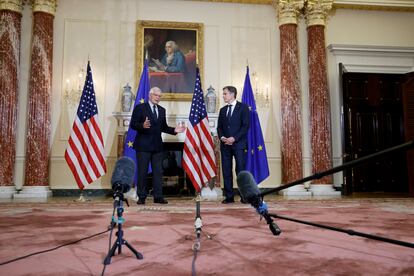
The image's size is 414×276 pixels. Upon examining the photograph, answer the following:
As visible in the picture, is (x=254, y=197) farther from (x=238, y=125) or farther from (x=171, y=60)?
(x=171, y=60)

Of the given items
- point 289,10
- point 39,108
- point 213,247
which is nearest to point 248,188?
point 213,247

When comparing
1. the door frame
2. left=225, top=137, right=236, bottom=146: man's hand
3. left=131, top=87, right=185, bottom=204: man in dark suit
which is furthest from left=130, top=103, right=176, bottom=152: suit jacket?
the door frame

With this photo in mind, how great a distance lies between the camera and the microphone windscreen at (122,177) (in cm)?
166

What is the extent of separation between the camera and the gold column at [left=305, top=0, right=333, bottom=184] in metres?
7.11

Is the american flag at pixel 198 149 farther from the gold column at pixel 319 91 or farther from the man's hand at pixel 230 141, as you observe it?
the gold column at pixel 319 91

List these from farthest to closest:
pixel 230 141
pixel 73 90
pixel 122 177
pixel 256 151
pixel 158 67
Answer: pixel 158 67, pixel 73 90, pixel 256 151, pixel 230 141, pixel 122 177

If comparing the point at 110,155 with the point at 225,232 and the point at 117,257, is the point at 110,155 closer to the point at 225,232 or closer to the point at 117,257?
the point at 225,232

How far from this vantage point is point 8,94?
652 centimetres

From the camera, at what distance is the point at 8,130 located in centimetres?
653

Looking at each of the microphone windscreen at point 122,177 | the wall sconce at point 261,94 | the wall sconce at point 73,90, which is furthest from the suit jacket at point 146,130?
the microphone windscreen at point 122,177

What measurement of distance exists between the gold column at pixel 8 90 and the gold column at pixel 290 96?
5041mm

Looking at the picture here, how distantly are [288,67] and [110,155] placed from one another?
3888 mm

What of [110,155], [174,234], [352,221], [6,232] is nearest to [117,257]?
[174,234]

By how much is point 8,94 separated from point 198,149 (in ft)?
12.1
